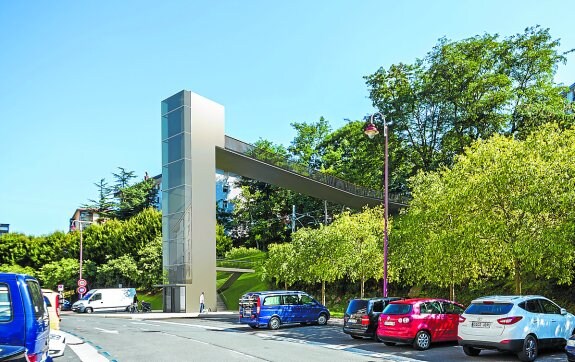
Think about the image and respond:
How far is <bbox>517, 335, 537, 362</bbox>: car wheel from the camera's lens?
14750 mm

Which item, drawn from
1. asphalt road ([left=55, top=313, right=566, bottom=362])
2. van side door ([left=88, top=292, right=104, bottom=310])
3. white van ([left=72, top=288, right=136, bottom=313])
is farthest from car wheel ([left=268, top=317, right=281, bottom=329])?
van side door ([left=88, top=292, right=104, bottom=310])

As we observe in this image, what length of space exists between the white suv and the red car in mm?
2000

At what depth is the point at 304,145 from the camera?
76.5 metres

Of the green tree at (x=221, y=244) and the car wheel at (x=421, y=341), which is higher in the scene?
the green tree at (x=221, y=244)

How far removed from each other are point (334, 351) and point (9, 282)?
35.7 feet

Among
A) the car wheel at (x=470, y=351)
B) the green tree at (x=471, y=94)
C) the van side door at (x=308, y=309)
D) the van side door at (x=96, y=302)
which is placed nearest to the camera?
the car wheel at (x=470, y=351)

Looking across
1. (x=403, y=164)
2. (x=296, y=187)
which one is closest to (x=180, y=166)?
(x=296, y=187)

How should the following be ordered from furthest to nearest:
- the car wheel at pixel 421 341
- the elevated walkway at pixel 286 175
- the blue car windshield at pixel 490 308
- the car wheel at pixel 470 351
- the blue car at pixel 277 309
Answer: the elevated walkway at pixel 286 175 < the blue car at pixel 277 309 < the car wheel at pixel 421 341 < the car wheel at pixel 470 351 < the blue car windshield at pixel 490 308

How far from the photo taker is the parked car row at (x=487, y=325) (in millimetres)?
14844

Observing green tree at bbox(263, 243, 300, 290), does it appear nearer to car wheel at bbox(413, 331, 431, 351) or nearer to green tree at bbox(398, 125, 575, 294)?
green tree at bbox(398, 125, 575, 294)

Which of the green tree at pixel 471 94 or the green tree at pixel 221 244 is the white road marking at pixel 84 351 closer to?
the green tree at pixel 471 94

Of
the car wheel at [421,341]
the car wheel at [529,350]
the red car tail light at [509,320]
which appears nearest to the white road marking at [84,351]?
the car wheel at [421,341]

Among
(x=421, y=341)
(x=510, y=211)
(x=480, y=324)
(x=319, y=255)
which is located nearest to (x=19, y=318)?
(x=480, y=324)

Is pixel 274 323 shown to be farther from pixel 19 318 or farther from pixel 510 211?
pixel 19 318
